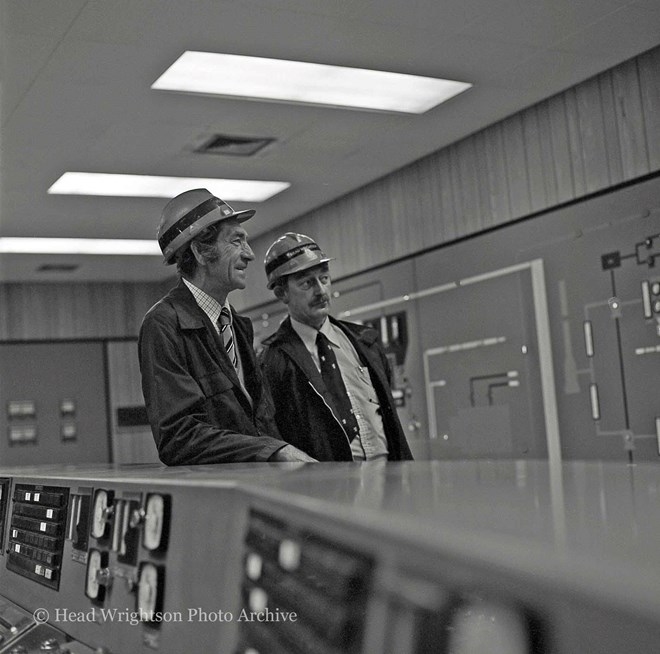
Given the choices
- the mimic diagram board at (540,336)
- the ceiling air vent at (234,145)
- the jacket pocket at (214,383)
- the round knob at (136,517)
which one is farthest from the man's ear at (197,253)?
the ceiling air vent at (234,145)

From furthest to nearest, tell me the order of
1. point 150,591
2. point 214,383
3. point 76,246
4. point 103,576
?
point 76,246 < point 214,383 < point 103,576 < point 150,591

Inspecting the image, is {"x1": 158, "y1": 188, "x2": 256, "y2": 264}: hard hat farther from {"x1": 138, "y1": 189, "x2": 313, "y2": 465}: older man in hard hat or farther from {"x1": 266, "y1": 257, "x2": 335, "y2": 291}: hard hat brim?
{"x1": 266, "y1": 257, "x2": 335, "y2": 291}: hard hat brim

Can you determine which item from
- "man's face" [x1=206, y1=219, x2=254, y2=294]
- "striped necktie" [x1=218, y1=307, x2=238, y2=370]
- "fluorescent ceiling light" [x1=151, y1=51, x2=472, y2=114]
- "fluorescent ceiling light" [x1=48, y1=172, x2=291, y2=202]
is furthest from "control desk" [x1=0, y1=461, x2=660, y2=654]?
"fluorescent ceiling light" [x1=48, y1=172, x2=291, y2=202]

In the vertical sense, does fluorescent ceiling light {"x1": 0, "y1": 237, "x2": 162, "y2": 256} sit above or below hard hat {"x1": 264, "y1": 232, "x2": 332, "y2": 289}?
above

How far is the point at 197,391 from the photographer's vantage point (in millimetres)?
1913

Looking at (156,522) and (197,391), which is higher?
(197,391)

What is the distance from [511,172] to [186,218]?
159 inches

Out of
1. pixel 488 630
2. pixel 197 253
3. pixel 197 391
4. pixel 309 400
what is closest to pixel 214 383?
pixel 197 391

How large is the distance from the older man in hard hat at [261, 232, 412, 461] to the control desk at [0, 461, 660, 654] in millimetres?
1907

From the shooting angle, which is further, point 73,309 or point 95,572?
point 73,309

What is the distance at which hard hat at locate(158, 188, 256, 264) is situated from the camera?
237 centimetres

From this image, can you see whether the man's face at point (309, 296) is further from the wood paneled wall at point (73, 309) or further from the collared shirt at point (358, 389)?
the wood paneled wall at point (73, 309)

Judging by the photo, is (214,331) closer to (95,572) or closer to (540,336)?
(95,572)

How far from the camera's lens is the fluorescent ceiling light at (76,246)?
8.67 m
